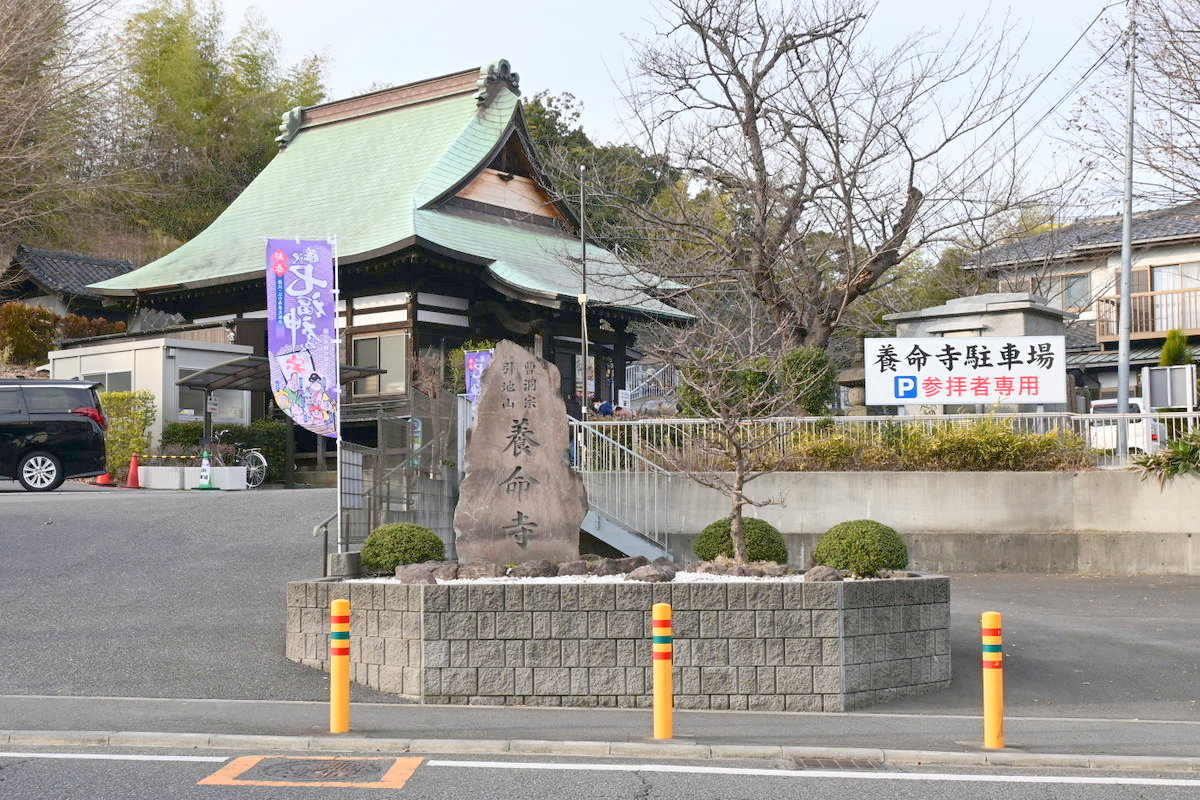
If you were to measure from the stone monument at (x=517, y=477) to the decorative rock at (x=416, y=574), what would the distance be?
1351 mm

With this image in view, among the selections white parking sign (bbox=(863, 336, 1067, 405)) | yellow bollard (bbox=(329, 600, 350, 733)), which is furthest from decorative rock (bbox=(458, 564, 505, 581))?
white parking sign (bbox=(863, 336, 1067, 405))

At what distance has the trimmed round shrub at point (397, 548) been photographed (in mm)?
10438

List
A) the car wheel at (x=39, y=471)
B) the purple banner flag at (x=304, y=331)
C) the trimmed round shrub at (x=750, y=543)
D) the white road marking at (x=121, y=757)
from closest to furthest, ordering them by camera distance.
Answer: the white road marking at (x=121, y=757), the trimmed round shrub at (x=750, y=543), the purple banner flag at (x=304, y=331), the car wheel at (x=39, y=471)

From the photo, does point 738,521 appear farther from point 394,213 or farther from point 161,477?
point 394,213

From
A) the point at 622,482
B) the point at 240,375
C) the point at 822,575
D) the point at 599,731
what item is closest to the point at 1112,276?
the point at 622,482

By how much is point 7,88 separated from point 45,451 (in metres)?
8.41

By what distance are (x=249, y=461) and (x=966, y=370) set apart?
590 inches

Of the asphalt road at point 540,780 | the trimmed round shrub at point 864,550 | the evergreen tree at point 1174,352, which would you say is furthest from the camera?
the evergreen tree at point 1174,352

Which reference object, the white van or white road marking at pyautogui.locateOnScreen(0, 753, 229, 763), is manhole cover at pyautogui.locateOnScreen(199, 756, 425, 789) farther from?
the white van

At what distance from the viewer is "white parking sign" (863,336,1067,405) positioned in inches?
655

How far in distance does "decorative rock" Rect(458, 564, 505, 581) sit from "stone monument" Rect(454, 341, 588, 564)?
3.04 feet

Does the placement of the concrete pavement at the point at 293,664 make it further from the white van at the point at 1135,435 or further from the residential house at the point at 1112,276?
the residential house at the point at 1112,276

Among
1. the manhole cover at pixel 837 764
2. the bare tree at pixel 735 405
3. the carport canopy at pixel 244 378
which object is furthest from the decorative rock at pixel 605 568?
the carport canopy at pixel 244 378

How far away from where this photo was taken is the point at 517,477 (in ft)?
35.6
